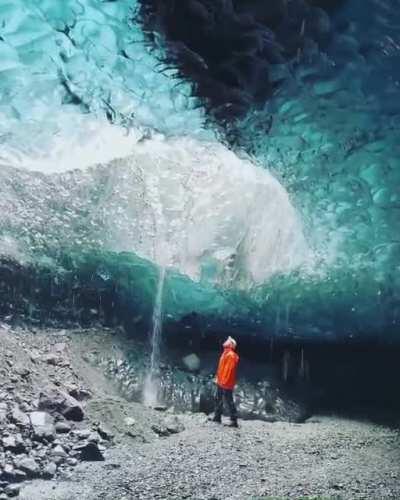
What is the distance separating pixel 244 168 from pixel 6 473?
871cm

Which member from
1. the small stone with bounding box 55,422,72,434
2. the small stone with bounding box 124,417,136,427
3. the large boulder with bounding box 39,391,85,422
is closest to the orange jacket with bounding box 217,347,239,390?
the small stone with bounding box 124,417,136,427

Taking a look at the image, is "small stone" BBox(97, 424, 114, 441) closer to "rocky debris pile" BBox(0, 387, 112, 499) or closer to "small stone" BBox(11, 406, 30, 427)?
"rocky debris pile" BBox(0, 387, 112, 499)

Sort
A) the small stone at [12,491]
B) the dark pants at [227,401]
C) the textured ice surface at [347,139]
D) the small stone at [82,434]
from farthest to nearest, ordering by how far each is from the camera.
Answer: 1. the dark pants at [227,401]
2. the small stone at [82,434]
3. the textured ice surface at [347,139]
4. the small stone at [12,491]

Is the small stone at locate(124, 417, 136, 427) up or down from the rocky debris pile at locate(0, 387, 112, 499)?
down

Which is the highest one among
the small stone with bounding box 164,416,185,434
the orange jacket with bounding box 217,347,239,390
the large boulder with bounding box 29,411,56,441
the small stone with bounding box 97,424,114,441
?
the orange jacket with bounding box 217,347,239,390

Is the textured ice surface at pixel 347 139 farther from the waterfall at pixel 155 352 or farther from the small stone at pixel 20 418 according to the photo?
the small stone at pixel 20 418

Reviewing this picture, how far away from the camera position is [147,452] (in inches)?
278

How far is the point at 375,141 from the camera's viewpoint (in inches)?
320

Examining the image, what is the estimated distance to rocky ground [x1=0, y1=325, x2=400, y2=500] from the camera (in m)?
5.77

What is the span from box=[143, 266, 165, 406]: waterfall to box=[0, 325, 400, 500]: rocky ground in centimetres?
215

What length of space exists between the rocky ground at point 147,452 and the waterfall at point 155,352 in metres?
2.15

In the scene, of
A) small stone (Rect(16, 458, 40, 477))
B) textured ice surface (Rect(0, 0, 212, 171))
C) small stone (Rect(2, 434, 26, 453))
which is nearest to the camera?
textured ice surface (Rect(0, 0, 212, 171))

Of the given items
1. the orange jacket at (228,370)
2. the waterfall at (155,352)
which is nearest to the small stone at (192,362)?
the waterfall at (155,352)

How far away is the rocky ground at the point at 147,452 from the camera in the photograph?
227 inches
